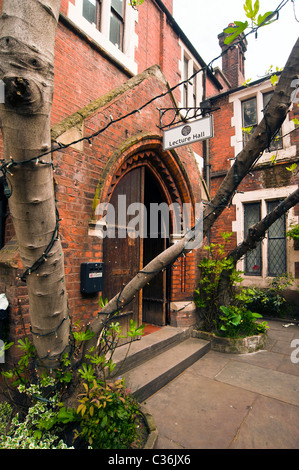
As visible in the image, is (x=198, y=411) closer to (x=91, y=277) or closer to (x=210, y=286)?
(x=91, y=277)

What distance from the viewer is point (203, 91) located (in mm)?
9727

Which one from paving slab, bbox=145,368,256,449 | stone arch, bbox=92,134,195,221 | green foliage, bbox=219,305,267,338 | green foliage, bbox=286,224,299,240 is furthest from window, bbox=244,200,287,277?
paving slab, bbox=145,368,256,449

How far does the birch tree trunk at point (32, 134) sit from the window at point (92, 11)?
17.9 feet

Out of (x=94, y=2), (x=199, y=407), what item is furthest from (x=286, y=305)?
(x=94, y=2)

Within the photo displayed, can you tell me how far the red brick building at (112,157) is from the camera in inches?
126

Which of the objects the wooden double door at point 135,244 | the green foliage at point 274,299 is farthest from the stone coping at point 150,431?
the green foliage at point 274,299

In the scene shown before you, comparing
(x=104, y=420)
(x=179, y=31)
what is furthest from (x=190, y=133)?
(x=179, y=31)

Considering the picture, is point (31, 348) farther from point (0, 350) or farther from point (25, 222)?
point (25, 222)

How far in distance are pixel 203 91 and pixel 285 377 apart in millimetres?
9686

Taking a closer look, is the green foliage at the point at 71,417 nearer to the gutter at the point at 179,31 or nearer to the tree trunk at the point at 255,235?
the tree trunk at the point at 255,235

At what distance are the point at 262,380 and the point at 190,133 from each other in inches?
145

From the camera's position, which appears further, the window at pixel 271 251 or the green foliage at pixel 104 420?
the window at pixel 271 251

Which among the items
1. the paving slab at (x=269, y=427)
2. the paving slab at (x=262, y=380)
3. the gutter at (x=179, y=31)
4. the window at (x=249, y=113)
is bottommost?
the paving slab at (x=262, y=380)
